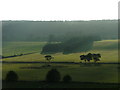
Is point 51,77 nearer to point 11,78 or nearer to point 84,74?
point 11,78

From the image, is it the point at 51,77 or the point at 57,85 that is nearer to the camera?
the point at 57,85

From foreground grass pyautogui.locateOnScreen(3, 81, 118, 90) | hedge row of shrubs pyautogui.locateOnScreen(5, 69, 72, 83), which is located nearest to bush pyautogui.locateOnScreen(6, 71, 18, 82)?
hedge row of shrubs pyautogui.locateOnScreen(5, 69, 72, 83)

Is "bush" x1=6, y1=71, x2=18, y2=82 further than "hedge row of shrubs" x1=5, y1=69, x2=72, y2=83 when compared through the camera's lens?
Yes

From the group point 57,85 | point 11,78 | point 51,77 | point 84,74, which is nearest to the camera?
point 57,85

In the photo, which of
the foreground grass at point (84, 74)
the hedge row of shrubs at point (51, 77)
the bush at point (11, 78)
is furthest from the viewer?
the foreground grass at point (84, 74)

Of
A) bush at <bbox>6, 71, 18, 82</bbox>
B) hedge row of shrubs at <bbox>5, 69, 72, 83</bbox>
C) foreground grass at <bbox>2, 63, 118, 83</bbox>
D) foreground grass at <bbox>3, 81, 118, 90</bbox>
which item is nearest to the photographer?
foreground grass at <bbox>3, 81, 118, 90</bbox>

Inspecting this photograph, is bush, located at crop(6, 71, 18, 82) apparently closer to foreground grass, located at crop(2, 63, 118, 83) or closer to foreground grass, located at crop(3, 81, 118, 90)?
foreground grass, located at crop(2, 63, 118, 83)

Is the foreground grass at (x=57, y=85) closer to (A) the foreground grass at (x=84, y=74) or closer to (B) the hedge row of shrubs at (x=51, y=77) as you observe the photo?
(B) the hedge row of shrubs at (x=51, y=77)

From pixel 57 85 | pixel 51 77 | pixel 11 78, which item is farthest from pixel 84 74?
pixel 11 78

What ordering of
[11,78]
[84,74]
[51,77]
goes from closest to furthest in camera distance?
[51,77], [11,78], [84,74]

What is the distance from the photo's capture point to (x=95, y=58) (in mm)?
126562

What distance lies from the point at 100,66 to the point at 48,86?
1622 inches

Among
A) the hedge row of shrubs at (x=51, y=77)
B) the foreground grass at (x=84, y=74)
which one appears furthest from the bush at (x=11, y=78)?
the foreground grass at (x=84, y=74)

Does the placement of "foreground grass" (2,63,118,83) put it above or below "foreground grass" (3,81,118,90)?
above
